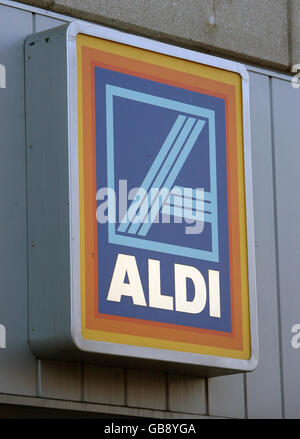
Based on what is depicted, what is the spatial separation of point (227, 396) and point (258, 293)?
71 cm

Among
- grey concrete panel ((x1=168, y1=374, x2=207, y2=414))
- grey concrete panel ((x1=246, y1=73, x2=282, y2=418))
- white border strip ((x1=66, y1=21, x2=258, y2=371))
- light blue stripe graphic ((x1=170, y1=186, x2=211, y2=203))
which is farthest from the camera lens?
grey concrete panel ((x1=246, y1=73, x2=282, y2=418))

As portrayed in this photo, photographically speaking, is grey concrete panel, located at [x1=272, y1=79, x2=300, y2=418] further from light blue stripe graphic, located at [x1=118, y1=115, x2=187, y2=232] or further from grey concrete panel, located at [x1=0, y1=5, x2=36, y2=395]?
grey concrete panel, located at [x1=0, y1=5, x2=36, y2=395]

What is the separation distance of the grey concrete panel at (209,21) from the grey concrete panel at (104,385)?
2180mm

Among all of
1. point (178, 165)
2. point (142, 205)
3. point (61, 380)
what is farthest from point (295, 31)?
point (61, 380)

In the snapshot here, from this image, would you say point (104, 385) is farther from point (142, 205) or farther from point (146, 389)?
point (142, 205)

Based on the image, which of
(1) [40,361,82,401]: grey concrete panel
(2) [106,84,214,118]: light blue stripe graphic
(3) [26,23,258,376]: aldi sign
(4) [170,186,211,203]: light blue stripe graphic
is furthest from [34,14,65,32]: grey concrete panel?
(1) [40,361,82,401]: grey concrete panel

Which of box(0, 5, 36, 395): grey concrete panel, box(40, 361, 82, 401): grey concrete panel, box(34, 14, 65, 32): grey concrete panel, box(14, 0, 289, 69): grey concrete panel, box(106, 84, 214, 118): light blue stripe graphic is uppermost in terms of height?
box(14, 0, 289, 69): grey concrete panel

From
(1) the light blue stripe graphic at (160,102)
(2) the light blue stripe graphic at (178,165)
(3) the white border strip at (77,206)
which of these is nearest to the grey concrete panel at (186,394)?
(3) the white border strip at (77,206)

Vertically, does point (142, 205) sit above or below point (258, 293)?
above

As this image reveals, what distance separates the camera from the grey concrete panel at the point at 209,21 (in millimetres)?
8617

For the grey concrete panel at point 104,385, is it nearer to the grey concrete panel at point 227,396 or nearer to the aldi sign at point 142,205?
the aldi sign at point 142,205

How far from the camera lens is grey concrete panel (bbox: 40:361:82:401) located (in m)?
7.75

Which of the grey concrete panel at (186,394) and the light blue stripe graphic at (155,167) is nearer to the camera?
the light blue stripe graphic at (155,167)

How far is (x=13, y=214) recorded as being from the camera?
7.87 meters
